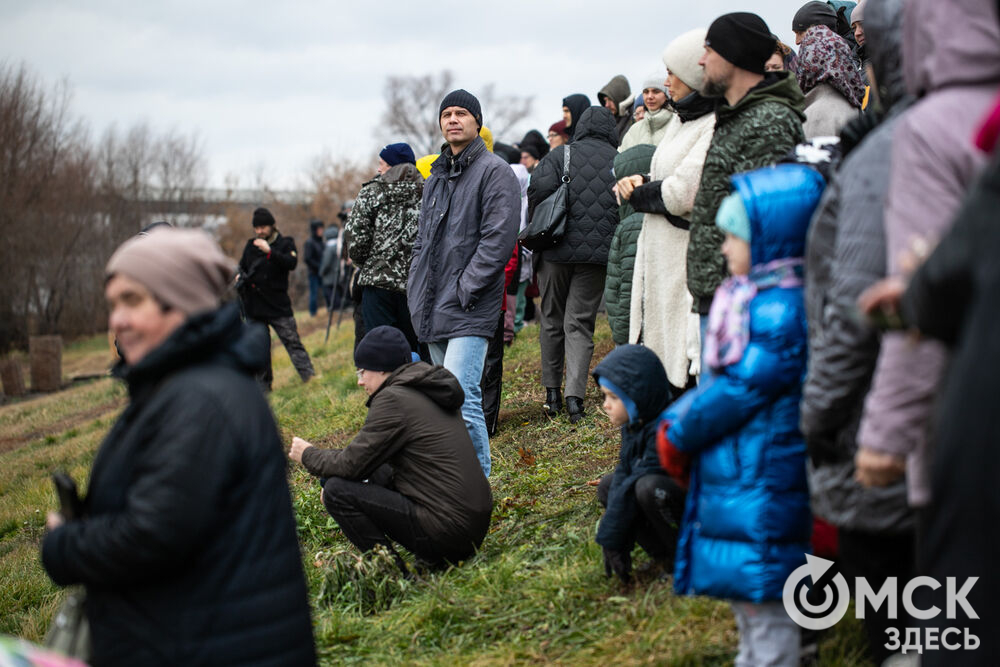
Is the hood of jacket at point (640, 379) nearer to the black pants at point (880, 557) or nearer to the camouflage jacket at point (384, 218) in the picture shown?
the black pants at point (880, 557)

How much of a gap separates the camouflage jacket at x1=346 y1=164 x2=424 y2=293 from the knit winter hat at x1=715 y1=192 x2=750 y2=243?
435 centimetres

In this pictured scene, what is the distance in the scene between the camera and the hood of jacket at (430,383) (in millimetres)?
5109

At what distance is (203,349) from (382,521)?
103 inches

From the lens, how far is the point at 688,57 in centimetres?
478

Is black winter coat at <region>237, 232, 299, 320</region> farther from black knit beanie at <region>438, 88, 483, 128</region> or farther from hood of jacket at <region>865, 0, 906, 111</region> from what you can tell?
hood of jacket at <region>865, 0, 906, 111</region>

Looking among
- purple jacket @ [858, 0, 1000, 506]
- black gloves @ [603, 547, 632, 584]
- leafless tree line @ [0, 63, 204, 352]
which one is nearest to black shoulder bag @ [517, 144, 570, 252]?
black gloves @ [603, 547, 632, 584]

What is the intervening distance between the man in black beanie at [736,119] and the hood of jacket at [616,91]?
203 inches

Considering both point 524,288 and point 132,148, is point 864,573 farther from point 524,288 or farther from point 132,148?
point 132,148

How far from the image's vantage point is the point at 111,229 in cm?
3669

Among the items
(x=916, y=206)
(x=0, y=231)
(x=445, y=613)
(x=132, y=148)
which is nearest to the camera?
(x=916, y=206)

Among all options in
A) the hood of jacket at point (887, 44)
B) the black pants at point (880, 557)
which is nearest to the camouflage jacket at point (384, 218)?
the hood of jacket at point (887, 44)

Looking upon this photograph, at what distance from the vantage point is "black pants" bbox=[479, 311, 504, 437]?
23.7 feet

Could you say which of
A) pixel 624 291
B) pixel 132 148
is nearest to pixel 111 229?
pixel 132 148

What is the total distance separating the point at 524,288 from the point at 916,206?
935 cm
